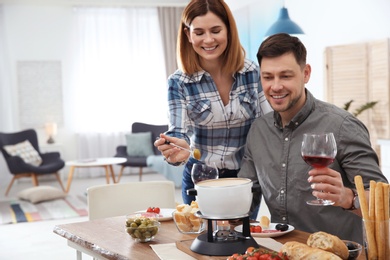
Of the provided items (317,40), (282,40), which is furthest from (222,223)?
(317,40)

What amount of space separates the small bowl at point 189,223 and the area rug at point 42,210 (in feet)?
15.6

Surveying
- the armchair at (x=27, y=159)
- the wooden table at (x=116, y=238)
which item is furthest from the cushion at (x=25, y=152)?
the wooden table at (x=116, y=238)

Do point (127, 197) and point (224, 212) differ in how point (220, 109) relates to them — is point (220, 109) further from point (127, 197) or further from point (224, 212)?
point (224, 212)

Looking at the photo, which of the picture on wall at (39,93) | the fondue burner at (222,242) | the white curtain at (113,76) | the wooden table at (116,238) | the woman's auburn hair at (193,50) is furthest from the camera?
the white curtain at (113,76)

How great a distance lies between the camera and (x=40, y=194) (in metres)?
7.79

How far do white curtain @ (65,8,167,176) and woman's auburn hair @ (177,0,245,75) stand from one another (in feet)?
25.1

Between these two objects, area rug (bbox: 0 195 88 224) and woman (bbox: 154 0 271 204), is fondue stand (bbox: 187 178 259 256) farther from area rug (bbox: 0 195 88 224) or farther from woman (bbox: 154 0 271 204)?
area rug (bbox: 0 195 88 224)

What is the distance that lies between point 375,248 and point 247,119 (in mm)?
1217

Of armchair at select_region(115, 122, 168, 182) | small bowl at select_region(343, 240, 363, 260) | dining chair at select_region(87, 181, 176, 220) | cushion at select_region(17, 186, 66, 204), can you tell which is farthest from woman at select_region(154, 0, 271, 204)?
armchair at select_region(115, 122, 168, 182)

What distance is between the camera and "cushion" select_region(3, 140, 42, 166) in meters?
8.83

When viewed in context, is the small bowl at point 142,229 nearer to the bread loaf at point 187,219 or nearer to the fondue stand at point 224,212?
the bread loaf at point 187,219

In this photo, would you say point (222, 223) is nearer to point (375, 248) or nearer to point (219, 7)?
point (375, 248)

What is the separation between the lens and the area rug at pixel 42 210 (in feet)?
22.0

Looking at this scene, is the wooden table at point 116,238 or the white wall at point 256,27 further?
the white wall at point 256,27
